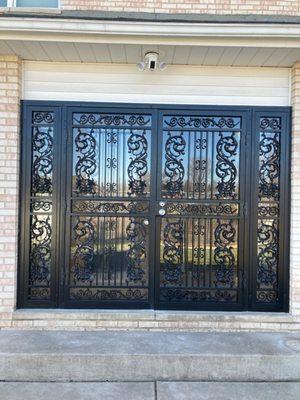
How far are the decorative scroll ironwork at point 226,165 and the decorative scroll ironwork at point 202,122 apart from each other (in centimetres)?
11

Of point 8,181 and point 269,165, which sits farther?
point 269,165

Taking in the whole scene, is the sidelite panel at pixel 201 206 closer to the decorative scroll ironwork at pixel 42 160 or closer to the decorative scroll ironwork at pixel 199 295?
the decorative scroll ironwork at pixel 199 295

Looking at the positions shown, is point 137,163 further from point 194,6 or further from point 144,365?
point 144,365

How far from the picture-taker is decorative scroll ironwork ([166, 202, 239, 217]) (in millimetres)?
4555

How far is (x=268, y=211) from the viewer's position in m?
4.58

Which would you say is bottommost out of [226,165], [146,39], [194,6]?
[226,165]

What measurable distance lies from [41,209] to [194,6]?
2864 millimetres

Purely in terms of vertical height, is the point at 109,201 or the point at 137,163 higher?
the point at 137,163

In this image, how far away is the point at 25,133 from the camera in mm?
4492

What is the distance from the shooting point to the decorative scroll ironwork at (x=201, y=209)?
4.55 m

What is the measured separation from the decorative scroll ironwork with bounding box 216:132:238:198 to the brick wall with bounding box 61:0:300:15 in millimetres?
1385

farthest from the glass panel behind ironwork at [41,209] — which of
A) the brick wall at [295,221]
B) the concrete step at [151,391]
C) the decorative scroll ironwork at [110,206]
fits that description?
the brick wall at [295,221]

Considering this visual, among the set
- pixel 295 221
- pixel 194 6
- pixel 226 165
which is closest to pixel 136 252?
pixel 226 165

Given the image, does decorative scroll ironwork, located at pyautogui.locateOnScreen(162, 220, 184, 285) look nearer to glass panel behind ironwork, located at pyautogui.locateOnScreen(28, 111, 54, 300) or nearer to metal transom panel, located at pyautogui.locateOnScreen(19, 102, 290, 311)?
metal transom panel, located at pyautogui.locateOnScreen(19, 102, 290, 311)
